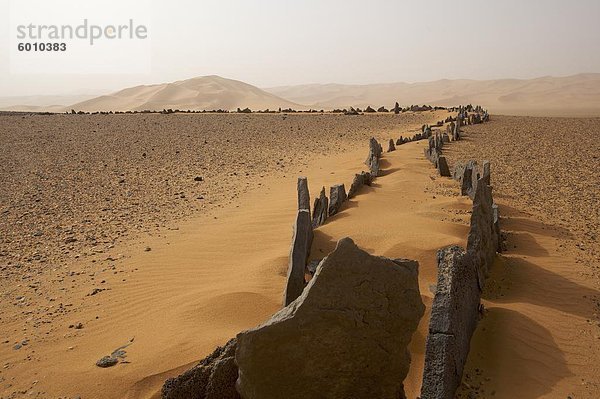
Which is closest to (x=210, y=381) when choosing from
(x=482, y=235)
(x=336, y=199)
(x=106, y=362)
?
(x=106, y=362)

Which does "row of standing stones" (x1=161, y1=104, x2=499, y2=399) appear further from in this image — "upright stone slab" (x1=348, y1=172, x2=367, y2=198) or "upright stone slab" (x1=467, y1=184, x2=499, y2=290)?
"upright stone slab" (x1=348, y1=172, x2=367, y2=198)

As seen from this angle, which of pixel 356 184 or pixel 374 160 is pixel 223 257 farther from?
pixel 374 160

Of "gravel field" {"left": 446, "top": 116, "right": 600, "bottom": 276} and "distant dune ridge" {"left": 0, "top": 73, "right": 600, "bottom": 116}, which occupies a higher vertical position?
"distant dune ridge" {"left": 0, "top": 73, "right": 600, "bottom": 116}

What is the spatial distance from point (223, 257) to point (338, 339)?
457 cm

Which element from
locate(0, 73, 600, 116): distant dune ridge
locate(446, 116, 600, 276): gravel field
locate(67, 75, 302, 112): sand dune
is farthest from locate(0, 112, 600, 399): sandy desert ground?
locate(67, 75, 302, 112): sand dune

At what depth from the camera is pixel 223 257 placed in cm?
765

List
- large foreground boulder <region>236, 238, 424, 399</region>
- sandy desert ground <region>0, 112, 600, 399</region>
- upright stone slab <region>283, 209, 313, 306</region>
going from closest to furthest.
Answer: large foreground boulder <region>236, 238, 424, 399</region>, sandy desert ground <region>0, 112, 600, 399</region>, upright stone slab <region>283, 209, 313, 306</region>

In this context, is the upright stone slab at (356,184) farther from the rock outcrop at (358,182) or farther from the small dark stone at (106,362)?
the small dark stone at (106,362)

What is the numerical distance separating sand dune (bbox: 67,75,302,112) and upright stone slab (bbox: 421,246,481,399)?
68.5 m

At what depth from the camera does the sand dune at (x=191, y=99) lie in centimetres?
7600

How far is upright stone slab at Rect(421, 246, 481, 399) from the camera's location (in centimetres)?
360

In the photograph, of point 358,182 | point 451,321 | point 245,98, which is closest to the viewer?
point 451,321

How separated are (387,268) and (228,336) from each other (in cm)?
208

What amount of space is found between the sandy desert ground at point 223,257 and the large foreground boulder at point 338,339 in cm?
93
